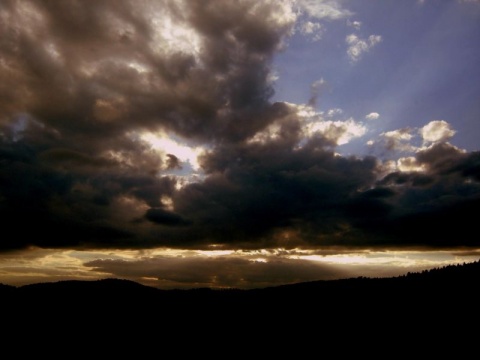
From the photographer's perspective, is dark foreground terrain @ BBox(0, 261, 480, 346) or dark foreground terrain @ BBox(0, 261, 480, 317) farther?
dark foreground terrain @ BBox(0, 261, 480, 317)

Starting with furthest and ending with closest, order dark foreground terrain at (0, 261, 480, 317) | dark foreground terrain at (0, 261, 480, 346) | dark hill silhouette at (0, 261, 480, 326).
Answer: dark foreground terrain at (0, 261, 480, 317)
dark hill silhouette at (0, 261, 480, 326)
dark foreground terrain at (0, 261, 480, 346)

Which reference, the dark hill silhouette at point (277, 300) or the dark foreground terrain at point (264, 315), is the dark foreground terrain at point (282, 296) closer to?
the dark hill silhouette at point (277, 300)

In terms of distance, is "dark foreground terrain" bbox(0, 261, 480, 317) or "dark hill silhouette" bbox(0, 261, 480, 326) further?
"dark foreground terrain" bbox(0, 261, 480, 317)

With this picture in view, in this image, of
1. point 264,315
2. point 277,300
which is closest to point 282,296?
point 277,300

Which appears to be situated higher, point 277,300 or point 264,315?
point 277,300

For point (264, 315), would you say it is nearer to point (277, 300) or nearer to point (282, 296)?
point (277, 300)

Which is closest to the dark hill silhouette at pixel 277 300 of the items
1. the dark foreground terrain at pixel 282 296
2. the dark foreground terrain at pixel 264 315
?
the dark foreground terrain at pixel 282 296

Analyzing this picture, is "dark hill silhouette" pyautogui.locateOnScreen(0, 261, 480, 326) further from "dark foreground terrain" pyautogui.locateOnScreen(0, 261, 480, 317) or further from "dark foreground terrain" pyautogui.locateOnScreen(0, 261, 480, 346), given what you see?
"dark foreground terrain" pyautogui.locateOnScreen(0, 261, 480, 346)

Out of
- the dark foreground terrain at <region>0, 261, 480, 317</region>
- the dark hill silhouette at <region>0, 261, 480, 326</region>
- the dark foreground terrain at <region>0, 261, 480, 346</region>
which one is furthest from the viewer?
the dark foreground terrain at <region>0, 261, 480, 317</region>

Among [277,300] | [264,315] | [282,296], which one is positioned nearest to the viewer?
[264,315]

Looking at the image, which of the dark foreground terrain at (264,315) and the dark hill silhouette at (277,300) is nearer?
the dark foreground terrain at (264,315)

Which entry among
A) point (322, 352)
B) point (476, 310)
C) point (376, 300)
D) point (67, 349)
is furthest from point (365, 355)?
point (67, 349)

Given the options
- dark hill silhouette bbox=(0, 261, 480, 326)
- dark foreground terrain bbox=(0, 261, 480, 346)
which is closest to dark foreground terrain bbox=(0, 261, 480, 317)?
dark hill silhouette bbox=(0, 261, 480, 326)

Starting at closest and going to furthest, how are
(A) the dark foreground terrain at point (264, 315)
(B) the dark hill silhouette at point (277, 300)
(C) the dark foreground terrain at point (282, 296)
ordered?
1. (A) the dark foreground terrain at point (264, 315)
2. (B) the dark hill silhouette at point (277, 300)
3. (C) the dark foreground terrain at point (282, 296)
